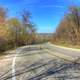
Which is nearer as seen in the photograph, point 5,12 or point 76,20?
point 5,12

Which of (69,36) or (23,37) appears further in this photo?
(23,37)

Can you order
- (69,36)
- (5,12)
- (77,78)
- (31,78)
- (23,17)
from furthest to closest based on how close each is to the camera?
(23,17)
(69,36)
(5,12)
(31,78)
(77,78)

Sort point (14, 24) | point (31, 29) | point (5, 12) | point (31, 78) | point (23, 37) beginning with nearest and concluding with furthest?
1. point (31, 78)
2. point (5, 12)
3. point (14, 24)
4. point (23, 37)
5. point (31, 29)

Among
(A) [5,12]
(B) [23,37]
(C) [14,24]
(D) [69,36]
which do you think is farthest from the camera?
(B) [23,37]

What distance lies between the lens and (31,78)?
38.4 feet

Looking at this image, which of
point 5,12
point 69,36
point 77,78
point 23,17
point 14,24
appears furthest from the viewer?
point 23,17

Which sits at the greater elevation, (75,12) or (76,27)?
(75,12)

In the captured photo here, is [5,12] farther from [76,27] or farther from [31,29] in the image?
[31,29]

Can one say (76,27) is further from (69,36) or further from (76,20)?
(69,36)

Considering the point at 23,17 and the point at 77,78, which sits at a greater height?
the point at 23,17

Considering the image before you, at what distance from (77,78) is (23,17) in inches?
4259

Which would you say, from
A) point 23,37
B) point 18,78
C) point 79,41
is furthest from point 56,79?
point 23,37

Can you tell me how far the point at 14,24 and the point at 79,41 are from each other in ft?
95.0

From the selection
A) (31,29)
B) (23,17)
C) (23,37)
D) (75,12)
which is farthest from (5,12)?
(31,29)
